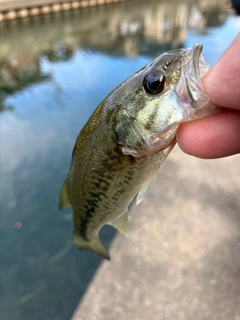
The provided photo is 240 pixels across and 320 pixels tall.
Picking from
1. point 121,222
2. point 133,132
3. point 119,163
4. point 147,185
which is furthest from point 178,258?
point 133,132

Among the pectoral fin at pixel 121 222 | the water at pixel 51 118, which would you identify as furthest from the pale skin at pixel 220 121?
the water at pixel 51 118

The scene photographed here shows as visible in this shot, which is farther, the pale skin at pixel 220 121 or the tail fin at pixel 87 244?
the tail fin at pixel 87 244

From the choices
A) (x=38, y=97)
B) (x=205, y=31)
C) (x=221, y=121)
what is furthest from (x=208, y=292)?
(x=205, y=31)

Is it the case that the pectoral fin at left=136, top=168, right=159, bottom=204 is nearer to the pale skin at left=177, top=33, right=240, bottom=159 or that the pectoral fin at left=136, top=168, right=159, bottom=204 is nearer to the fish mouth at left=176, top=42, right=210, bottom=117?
the pale skin at left=177, top=33, right=240, bottom=159

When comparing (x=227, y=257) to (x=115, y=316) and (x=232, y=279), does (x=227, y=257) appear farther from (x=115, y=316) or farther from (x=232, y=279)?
(x=115, y=316)

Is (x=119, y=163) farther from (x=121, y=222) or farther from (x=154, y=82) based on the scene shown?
(x=121, y=222)

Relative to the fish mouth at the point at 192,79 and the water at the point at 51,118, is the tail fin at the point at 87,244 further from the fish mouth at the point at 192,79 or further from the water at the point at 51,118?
the fish mouth at the point at 192,79

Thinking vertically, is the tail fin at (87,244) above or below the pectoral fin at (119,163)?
below
